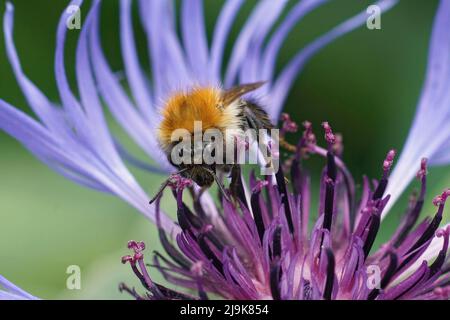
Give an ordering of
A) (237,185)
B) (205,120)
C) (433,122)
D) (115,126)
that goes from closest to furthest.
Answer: (205,120)
(237,185)
(433,122)
(115,126)

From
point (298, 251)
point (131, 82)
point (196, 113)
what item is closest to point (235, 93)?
point (196, 113)

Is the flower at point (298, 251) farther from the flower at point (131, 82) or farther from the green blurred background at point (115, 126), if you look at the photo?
the green blurred background at point (115, 126)

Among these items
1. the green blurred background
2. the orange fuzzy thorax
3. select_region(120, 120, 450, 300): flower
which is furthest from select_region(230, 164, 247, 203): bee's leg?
the green blurred background

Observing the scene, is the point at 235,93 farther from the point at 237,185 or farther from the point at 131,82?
the point at 131,82

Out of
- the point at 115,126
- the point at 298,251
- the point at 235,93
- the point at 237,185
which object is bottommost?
the point at 298,251

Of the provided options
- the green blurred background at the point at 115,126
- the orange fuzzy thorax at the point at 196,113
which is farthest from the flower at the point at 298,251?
the green blurred background at the point at 115,126

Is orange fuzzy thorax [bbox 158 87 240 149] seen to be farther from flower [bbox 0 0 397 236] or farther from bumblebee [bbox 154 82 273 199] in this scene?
flower [bbox 0 0 397 236]
